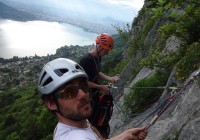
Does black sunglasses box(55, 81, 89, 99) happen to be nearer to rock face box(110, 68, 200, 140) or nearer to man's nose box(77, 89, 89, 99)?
man's nose box(77, 89, 89, 99)

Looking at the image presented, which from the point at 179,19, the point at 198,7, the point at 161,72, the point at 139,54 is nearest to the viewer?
the point at 198,7

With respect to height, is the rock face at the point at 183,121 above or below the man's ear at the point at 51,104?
below

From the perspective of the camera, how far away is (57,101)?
2869mm

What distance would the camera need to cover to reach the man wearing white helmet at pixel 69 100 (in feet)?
8.93

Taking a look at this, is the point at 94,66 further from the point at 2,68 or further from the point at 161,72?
the point at 2,68

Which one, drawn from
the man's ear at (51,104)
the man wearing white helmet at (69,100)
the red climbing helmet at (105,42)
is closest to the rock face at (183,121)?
the red climbing helmet at (105,42)

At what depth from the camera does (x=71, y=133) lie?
2.60 m

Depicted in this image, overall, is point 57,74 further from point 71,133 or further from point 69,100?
point 71,133

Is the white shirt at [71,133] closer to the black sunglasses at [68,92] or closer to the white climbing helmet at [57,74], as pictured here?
the black sunglasses at [68,92]

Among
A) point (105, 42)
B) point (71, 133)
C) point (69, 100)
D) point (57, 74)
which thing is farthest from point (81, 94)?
point (105, 42)

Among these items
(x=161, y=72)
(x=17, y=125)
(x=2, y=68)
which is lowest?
(x=2, y=68)

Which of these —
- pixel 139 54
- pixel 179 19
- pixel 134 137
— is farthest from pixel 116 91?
pixel 134 137

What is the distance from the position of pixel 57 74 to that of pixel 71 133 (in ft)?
1.95

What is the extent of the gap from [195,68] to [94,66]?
2155mm
